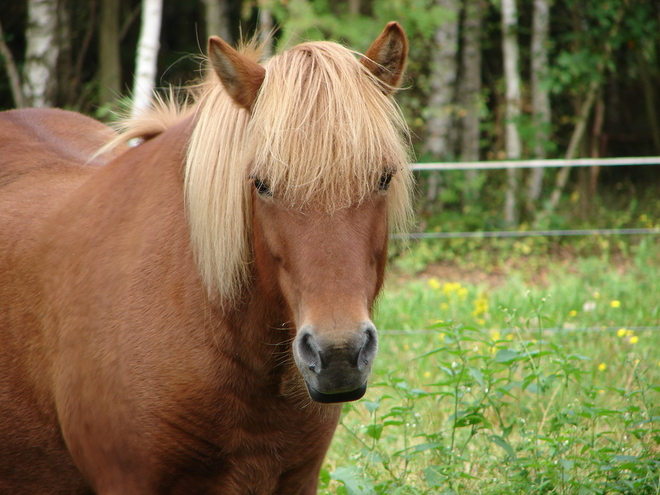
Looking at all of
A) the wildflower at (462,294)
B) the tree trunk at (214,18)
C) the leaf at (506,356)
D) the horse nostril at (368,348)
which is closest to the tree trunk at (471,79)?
the tree trunk at (214,18)

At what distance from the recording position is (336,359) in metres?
1.63

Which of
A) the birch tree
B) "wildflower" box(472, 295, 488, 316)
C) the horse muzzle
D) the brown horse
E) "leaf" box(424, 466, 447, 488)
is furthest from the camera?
the birch tree

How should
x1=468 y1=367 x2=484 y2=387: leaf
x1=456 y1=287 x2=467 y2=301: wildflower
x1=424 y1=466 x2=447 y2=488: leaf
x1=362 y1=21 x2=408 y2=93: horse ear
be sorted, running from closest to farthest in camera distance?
x1=362 y1=21 x2=408 y2=93: horse ear
x1=424 y1=466 x2=447 y2=488: leaf
x1=468 y1=367 x2=484 y2=387: leaf
x1=456 y1=287 x2=467 y2=301: wildflower

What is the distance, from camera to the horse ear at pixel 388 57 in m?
2.01

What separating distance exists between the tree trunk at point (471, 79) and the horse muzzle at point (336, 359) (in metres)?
7.58

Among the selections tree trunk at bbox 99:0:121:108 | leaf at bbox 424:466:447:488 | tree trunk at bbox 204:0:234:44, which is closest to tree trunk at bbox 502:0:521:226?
tree trunk at bbox 204:0:234:44

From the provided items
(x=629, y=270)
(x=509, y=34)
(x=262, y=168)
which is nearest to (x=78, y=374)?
(x=262, y=168)

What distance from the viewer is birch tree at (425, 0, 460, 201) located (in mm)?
8445

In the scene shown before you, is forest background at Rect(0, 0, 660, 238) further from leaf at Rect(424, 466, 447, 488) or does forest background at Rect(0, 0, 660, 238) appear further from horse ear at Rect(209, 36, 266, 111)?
leaf at Rect(424, 466, 447, 488)

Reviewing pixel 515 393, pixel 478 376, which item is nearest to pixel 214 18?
pixel 515 393

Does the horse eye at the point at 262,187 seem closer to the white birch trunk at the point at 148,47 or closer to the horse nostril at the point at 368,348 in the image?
the horse nostril at the point at 368,348

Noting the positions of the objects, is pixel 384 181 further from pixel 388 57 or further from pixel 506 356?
pixel 506 356

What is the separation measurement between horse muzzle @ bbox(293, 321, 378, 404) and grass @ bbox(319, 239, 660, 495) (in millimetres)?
730

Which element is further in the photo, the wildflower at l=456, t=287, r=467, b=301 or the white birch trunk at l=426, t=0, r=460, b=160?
the white birch trunk at l=426, t=0, r=460, b=160
